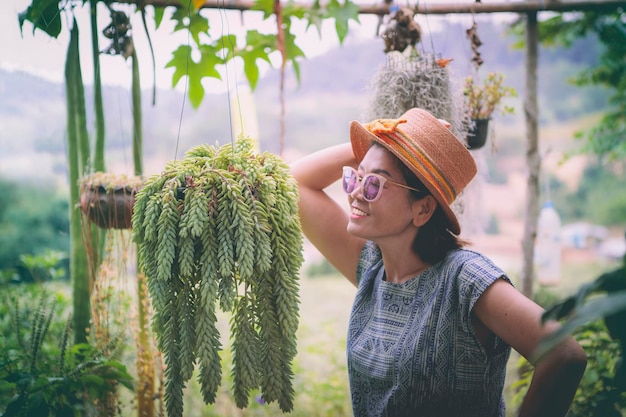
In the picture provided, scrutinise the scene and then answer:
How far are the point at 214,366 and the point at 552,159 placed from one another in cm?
740

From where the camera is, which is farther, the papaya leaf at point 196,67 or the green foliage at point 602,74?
the green foliage at point 602,74

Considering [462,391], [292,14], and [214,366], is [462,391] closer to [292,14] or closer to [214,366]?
[214,366]

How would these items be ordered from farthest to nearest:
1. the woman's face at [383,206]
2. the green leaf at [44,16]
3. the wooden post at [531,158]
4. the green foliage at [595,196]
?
the green foliage at [595,196]
the wooden post at [531,158]
the green leaf at [44,16]
the woman's face at [383,206]

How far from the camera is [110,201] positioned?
162 cm

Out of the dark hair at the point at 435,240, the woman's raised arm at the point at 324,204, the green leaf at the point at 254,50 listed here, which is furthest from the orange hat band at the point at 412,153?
the green leaf at the point at 254,50

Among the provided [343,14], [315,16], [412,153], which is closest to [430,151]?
[412,153]

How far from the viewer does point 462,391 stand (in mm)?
1383

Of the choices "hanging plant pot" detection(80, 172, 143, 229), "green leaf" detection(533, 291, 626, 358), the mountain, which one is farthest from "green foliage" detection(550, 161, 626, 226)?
"green leaf" detection(533, 291, 626, 358)

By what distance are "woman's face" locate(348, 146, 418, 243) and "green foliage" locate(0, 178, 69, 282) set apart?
3.19 metres

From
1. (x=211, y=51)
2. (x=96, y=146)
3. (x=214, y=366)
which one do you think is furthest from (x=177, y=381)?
(x=211, y=51)

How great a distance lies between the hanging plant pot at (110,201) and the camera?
161 centimetres

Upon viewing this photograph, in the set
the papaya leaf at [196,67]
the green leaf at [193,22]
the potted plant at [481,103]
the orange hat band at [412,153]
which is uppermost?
the green leaf at [193,22]

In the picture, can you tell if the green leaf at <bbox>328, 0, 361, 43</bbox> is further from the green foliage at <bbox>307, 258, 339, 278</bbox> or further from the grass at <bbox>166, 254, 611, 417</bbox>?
the green foliage at <bbox>307, 258, 339, 278</bbox>

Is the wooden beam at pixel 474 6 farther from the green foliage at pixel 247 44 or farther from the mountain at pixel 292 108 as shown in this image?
the mountain at pixel 292 108
